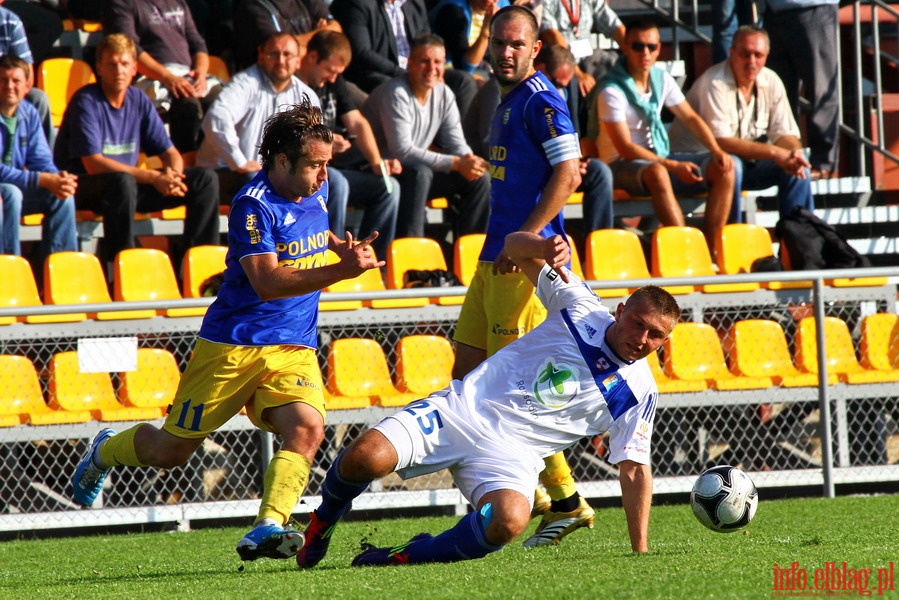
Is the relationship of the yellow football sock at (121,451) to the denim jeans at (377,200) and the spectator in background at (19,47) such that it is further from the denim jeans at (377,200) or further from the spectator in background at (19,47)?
the spectator in background at (19,47)

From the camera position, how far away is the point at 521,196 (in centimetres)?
606

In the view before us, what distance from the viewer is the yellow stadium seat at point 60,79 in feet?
35.0

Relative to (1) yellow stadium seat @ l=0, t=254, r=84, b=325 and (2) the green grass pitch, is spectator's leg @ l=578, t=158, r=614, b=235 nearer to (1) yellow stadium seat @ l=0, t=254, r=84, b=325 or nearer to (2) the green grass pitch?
(2) the green grass pitch

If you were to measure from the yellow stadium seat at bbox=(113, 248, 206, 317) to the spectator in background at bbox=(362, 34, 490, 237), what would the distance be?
1.95 metres

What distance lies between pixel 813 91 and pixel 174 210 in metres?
5.72

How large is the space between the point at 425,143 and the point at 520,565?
5.61m

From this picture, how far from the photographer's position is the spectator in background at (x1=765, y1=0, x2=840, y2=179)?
11.4m

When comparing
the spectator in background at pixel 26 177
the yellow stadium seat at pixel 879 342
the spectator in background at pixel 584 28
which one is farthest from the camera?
the spectator in background at pixel 584 28

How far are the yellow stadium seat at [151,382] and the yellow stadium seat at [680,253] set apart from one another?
3716mm

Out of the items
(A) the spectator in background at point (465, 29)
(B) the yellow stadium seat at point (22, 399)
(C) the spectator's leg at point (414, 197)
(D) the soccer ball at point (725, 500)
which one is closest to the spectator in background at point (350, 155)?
(C) the spectator's leg at point (414, 197)

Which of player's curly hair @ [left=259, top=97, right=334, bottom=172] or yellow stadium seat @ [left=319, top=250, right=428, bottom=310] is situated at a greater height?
player's curly hair @ [left=259, top=97, right=334, bottom=172]

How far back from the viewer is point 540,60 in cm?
1046

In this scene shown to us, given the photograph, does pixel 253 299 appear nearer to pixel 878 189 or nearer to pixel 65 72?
pixel 65 72

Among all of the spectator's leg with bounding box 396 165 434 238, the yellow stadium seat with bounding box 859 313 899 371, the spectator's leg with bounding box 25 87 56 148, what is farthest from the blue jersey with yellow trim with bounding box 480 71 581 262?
the spectator's leg with bounding box 25 87 56 148
